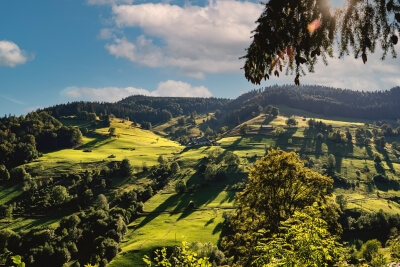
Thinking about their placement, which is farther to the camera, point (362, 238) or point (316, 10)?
point (362, 238)

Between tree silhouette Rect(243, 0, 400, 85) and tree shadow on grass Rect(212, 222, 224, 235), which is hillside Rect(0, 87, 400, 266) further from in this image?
tree silhouette Rect(243, 0, 400, 85)

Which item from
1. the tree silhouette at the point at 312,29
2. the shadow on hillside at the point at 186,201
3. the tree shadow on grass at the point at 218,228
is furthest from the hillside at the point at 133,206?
the tree silhouette at the point at 312,29

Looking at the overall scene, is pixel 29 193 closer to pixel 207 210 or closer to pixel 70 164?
pixel 70 164

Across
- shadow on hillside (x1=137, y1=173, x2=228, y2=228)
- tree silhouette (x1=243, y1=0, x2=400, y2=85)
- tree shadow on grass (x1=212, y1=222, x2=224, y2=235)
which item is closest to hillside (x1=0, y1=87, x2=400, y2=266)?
tree shadow on grass (x1=212, y1=222, x2=224, y2=235)

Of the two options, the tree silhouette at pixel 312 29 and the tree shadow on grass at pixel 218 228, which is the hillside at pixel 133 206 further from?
the tree silhouette at pixel 312 29

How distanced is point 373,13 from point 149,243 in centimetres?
10576

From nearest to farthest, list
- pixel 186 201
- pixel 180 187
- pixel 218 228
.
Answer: pixel 218 228 → pixel 186 201 → pixel 180 187

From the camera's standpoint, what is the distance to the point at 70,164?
647ft

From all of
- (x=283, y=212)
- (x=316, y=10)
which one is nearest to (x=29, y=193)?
(x=283, y=212)

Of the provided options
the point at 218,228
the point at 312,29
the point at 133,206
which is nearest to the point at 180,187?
the point at 133,206

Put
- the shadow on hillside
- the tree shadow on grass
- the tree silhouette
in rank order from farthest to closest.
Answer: the shadow on hillside → the tree shadow on grass → the tree silhouette

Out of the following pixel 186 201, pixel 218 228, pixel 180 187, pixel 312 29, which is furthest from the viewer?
pixel 180 187

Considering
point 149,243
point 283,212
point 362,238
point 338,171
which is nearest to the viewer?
point 283,212

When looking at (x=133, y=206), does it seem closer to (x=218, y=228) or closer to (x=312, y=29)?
(x=218, y=228)
